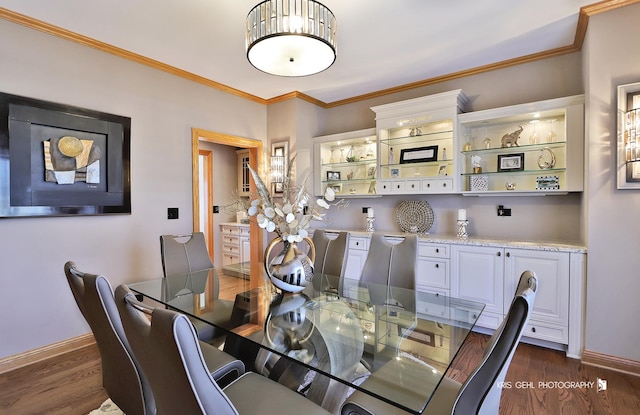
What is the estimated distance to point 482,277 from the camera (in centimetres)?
296

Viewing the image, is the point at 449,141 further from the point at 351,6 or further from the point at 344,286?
the point at 344,286

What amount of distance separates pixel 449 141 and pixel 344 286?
2.23m

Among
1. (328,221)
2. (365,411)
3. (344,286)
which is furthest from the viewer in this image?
(328,221)

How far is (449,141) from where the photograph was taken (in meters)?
3.55

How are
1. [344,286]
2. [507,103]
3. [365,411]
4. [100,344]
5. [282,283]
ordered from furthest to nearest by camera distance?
[507,103], [344,286], [282,283], [100,344], [365,411]

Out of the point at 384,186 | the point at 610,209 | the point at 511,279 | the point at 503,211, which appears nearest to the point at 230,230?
the point at 384,186

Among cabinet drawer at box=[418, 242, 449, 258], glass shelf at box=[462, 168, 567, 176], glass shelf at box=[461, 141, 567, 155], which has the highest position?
glass shelf at box=[461, 141, 567, 155]

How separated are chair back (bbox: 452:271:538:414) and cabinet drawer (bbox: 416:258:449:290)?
221 cm

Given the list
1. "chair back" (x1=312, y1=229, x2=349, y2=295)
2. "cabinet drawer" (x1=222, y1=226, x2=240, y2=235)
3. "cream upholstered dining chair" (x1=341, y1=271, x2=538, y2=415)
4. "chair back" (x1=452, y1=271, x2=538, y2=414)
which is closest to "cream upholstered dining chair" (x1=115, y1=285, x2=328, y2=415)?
"cream upholstered dining chair" (x1=341, y1=271, x2=538, y2=415)

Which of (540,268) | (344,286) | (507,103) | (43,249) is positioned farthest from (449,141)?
(43,249)

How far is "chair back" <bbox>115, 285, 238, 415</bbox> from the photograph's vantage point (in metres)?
0.82

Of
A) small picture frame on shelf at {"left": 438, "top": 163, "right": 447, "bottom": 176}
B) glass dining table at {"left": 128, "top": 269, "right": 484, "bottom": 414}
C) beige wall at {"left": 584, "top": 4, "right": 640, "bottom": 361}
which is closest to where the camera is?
glass dining table at {"left": 128, "top": 269, "right": 484, "bottom": 414}

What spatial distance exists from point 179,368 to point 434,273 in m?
2.87

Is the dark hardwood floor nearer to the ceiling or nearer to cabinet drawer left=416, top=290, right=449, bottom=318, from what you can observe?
cabinet drawer left=416, top=290, right=449, bottom=318
